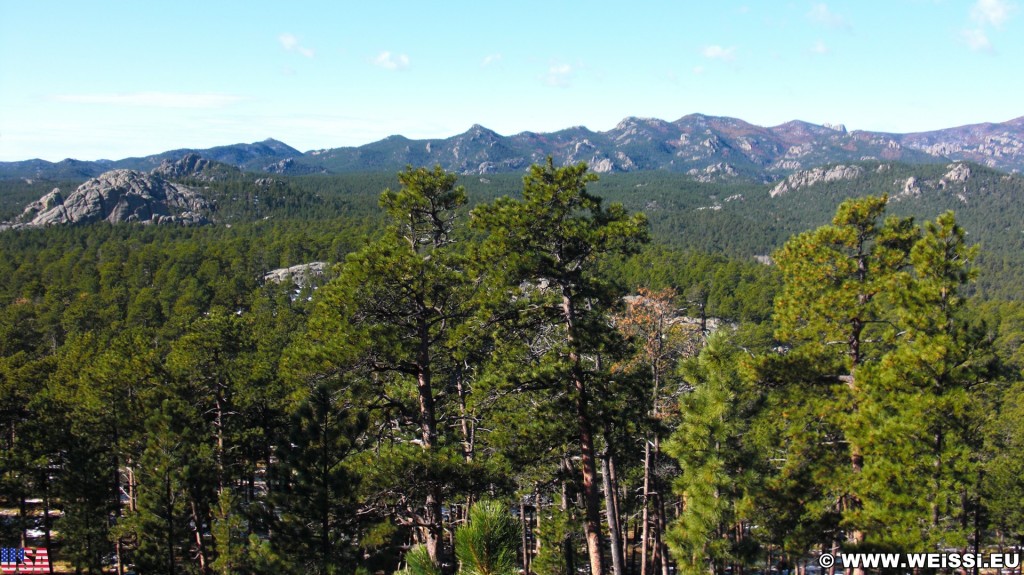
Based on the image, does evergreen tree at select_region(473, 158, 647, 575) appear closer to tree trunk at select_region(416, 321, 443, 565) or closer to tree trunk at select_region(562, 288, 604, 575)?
tree trunk at select_region(562, 288, 604, 575)

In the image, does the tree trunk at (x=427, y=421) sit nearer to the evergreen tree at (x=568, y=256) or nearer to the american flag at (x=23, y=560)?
Result: the evergreen tree at (x=568, y=256)

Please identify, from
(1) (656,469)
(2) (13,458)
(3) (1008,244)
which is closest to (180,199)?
(2) (13,458)

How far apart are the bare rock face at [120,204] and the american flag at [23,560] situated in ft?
548

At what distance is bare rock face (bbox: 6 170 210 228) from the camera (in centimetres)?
17400

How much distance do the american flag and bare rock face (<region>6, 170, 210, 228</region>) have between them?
548 feet

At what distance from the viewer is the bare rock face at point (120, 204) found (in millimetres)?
174000

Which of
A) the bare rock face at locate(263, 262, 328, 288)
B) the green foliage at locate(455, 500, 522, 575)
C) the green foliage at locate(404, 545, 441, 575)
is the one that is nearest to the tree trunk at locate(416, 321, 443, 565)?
the green foliage at locate(404, 545, 441, 575)

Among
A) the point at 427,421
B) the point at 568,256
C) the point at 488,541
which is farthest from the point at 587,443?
the point at 488,541

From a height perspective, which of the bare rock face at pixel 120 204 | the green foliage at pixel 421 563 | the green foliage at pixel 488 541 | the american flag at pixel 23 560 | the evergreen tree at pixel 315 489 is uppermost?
the bare rock face at pixel 120 204

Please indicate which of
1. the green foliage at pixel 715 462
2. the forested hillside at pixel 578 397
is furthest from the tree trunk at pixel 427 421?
the green foliage at pixel 715 462

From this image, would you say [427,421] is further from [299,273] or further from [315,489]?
[299,273]

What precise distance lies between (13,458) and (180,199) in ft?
641

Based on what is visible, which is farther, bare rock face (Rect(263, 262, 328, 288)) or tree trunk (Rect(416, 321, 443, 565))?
bare rock face (Rect(263, 262, 328, 288))

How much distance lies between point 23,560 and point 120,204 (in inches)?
7360
